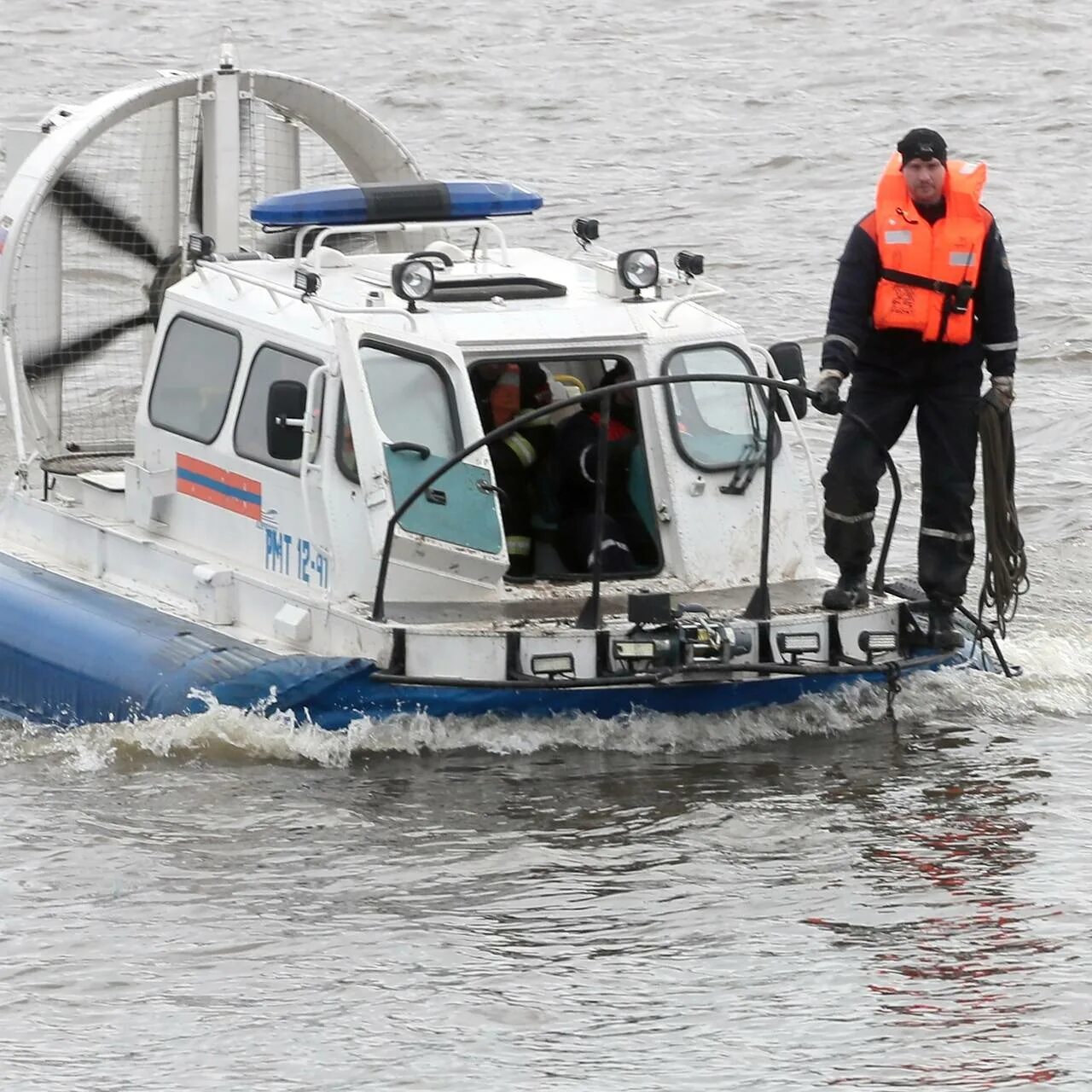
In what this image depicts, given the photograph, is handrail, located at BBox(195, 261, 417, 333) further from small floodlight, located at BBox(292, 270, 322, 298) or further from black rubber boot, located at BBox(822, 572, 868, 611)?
black rubber boot, located at BBox(822, 572, 868, 611)

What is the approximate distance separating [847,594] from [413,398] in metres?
1.64

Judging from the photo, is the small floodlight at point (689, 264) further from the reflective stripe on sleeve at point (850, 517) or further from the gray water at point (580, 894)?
the gray water at point (580, 894)

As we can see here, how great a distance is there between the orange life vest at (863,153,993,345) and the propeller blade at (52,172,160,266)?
3.43 metres

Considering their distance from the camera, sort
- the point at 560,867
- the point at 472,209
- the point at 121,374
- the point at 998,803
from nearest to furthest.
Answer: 1. the point at 560,867
2. the point at 998,803
3. the point at 472,209
4. the point at 121,374

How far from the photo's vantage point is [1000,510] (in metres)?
8.61

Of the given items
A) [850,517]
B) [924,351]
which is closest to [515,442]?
[850,517]

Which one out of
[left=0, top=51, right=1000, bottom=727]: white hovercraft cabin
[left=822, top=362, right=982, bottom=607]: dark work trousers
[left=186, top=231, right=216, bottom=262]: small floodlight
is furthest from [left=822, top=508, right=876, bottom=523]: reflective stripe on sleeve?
[left=186, top=231, right=216, bottom=262]: small floodlight

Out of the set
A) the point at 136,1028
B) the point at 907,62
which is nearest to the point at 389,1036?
the point at 136,1028

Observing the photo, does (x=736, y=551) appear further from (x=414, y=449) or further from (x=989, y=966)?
(x=989, y=966)

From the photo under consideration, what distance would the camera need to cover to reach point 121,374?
10891 mm

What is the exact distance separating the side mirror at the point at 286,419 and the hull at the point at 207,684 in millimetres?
691

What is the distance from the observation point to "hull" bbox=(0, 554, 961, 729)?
27.2 feet

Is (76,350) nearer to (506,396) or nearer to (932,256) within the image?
(506,396)

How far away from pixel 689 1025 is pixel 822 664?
2.18 m
